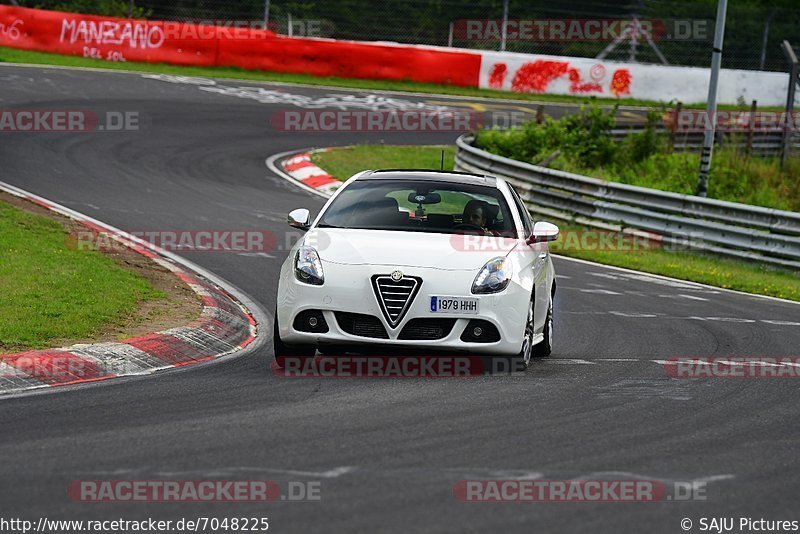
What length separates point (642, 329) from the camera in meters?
12.2

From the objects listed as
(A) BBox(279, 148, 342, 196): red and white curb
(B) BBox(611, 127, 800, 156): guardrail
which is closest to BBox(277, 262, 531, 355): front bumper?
(A) BBox(279, 148, 342, 196): red and white curb

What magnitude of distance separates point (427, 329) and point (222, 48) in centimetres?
2810

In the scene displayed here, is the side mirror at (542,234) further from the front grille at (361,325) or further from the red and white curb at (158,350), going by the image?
the red and white curb at (158,350)

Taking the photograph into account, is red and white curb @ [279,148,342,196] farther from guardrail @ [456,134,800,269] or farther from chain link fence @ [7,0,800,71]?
chain link fence @ [7,0,800,71]

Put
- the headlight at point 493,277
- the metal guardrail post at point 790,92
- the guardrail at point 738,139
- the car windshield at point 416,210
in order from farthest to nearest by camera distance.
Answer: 1. the guardrail at point 738,139
2. the metal guardrail post at point 790,92
3. the car windshield at point 416,210
4. the headlight at point 493,277

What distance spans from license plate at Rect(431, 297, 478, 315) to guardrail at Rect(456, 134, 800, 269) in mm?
10578

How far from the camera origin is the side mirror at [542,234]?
32.3ft

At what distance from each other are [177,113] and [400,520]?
23.4 meters

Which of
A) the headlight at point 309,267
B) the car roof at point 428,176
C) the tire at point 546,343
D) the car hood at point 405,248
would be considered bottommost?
the tire at point 546,343

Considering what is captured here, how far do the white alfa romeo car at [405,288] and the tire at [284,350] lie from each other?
1 centimetres

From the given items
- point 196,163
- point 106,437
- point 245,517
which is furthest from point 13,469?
point 196,163

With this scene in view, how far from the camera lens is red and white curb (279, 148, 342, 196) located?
22.4m

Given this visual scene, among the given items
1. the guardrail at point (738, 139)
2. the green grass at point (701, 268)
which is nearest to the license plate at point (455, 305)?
the green grass at point (701, 268)

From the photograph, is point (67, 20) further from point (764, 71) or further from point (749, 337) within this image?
point (749, 337)
